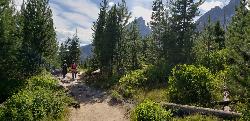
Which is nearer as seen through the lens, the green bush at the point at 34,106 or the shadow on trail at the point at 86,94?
the green bush at the point at 34,106

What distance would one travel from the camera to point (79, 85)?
41.3 m

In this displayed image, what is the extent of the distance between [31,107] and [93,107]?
7.79 metres

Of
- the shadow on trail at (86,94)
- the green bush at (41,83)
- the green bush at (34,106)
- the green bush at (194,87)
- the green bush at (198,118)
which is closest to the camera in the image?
the green bush at (198,118)

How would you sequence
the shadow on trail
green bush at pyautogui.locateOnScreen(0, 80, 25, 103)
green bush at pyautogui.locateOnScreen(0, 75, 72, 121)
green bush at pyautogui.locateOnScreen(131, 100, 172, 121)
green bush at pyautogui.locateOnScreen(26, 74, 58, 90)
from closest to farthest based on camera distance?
green bush at pyautogui.locateOnScreen(131, 100, 172, 121) < green bush at pyautogui.locateOnScreen(0, 75, 72, 121) < green bush at pyautogui.locateOnScreen(26, 74, 58, 90) < green bush at pyautogui.locateOnScreen(0, 80, 25, 103) < the shadow on trail

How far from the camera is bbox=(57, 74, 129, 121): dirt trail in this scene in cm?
2948

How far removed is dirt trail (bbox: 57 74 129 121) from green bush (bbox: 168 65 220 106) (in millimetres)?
4315

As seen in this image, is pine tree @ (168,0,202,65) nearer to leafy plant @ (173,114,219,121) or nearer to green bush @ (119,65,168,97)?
green bush @ (119,65,168,97)

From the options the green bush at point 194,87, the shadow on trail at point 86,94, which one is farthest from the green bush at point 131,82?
the green bush at point 194,87

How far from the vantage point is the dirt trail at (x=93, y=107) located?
96.7 ft

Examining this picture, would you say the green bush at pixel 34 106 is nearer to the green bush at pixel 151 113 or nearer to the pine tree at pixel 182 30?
the green bush at pixel 151 113

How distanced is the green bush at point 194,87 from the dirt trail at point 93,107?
431 centimetres

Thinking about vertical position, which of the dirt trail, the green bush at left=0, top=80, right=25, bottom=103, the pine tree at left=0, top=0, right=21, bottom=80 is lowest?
the dirt trail

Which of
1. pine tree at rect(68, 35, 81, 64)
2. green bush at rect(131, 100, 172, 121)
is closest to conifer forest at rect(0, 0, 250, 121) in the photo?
green bush at rect(131, 100, 172, 121)

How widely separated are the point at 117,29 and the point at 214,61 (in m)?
12.0
